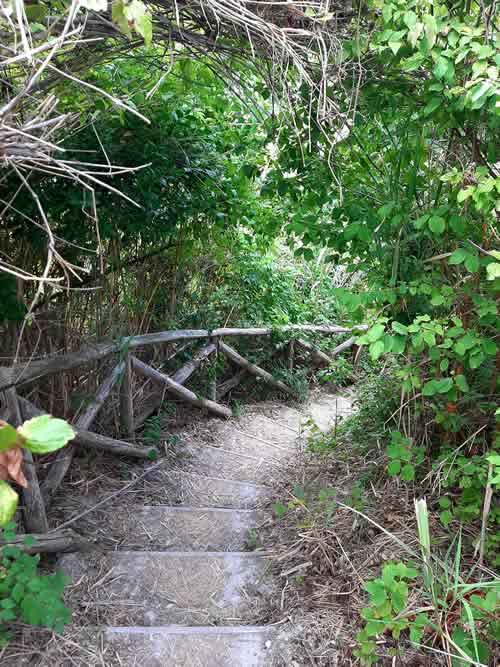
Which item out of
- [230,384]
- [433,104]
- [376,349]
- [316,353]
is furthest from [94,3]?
[316,353]

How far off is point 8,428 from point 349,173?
7.86ft

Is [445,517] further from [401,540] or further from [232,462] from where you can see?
[232,462]

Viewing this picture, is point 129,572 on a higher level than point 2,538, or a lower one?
lower

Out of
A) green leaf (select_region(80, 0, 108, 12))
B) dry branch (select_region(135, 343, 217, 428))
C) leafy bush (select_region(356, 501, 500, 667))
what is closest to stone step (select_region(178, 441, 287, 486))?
dry branch (select_region(135, 343, 217, 428))

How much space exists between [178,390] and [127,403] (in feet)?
2.06

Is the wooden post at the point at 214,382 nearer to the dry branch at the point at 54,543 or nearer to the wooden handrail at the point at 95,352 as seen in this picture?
the wooden handrail at the point at 95,352

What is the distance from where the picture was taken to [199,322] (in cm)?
488

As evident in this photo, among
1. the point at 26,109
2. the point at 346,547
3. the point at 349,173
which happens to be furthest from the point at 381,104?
the point at 346,547

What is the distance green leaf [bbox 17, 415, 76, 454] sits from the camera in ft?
2.48

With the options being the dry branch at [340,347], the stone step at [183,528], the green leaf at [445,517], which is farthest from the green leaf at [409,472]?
the dry branch at [340,347]

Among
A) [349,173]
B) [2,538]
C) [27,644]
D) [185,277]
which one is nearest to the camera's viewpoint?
[27,644]

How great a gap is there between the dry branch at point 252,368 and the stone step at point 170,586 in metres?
2.70

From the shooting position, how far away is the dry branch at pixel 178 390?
4.03m

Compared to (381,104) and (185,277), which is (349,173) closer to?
(381,104)
